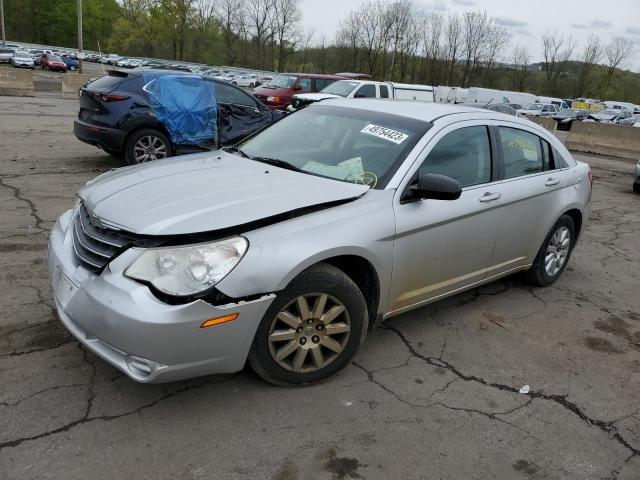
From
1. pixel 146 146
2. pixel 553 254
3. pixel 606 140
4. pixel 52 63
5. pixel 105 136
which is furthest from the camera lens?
pixel 52 63

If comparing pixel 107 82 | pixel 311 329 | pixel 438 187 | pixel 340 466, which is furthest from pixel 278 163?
pixel 107 82

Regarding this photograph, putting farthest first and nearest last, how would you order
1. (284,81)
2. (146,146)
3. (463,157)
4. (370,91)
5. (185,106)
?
(284,81)
(370,91)
(185,106)
(146,146)
(463,157)

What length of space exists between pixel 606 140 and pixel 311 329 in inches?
734

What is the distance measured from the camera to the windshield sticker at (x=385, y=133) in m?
3.67

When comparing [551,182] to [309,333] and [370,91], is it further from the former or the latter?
[370,91]

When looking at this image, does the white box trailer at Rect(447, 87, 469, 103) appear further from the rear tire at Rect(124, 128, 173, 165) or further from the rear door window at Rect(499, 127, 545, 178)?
the rear door window at Rect(499, 127, 545, 178)

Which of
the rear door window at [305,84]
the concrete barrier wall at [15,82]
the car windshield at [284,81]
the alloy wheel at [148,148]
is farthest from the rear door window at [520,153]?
the concrete barrier wall at [15,82]

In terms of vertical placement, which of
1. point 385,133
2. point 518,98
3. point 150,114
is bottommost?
point 150,114

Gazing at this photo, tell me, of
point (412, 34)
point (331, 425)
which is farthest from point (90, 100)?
point (412, 34)

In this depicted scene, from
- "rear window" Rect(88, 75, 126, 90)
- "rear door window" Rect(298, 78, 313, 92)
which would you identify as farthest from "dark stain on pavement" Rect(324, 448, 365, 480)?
"rear door window" Rect(298, 78, 313, 92)

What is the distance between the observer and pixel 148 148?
8414mm

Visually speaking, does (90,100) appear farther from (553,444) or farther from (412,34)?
(412,34)

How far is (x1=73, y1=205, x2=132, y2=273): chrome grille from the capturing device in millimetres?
2729

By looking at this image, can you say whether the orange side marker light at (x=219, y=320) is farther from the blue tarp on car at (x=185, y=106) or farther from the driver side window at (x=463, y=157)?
the blue tarp on car at (x=185, y=106)
